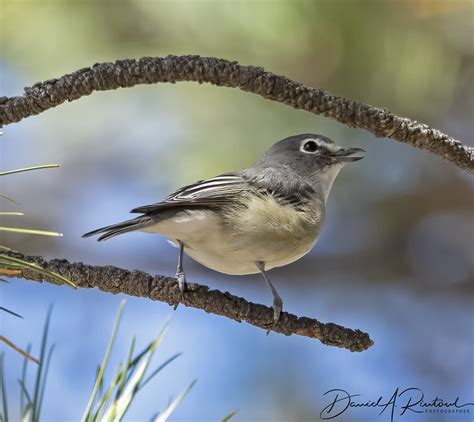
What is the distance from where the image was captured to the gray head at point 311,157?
2.15m

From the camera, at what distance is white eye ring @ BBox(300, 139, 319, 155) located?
2170 millimetres

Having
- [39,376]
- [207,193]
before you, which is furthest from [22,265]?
[207,193]

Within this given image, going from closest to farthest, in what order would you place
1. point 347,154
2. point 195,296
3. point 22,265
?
point 22,265
point 195,296
point 347,154

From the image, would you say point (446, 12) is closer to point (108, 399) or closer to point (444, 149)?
point (444, 149)

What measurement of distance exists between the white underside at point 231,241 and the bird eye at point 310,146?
0.50 m

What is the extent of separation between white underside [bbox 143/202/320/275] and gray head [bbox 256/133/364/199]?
17.3 inches

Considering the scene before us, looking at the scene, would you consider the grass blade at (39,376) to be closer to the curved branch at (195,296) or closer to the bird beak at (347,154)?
the curved branch at (195,296)

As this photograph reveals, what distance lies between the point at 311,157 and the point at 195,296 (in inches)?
35.6

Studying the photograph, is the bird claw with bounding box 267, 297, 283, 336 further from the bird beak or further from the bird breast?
the bird beak

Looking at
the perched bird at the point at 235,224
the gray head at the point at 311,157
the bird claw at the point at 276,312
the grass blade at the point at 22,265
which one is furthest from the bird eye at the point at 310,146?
the grass blade at the point at 22,265

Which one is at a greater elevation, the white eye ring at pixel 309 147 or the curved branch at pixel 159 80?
the white eye ring at pixel 309 147

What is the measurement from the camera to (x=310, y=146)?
2.19 meters

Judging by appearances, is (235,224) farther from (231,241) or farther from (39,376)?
(39,376)

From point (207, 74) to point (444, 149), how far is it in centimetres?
52
